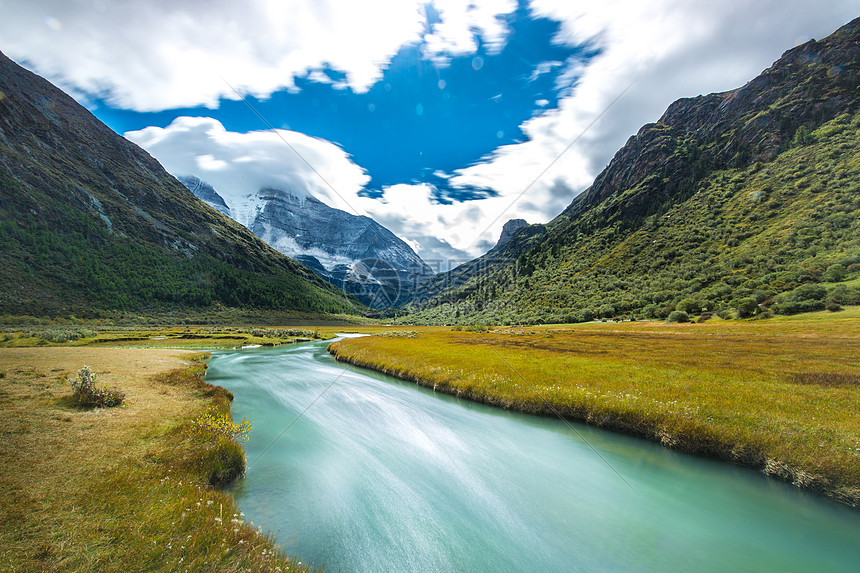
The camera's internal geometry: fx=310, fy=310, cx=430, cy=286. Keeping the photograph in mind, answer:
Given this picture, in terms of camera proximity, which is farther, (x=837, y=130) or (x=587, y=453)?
(x=837, y=130)

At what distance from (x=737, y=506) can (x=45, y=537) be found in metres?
21.8

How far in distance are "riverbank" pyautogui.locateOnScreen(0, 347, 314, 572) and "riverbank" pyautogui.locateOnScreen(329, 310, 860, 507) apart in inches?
757

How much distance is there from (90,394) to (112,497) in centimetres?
1257

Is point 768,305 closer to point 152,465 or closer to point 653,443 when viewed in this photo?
point 653,443

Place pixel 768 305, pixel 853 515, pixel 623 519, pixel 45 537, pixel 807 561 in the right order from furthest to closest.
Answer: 1. pixel 768 305
2. pixel 623 519
3. pixel 853 515
4. pixel 807 561
5. pixel 45 537

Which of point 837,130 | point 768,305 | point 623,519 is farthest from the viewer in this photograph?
point 837,130

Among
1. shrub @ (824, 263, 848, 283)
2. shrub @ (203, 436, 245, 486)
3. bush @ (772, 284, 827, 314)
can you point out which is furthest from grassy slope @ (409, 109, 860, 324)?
shrub @ (203, 436, 245, 486)

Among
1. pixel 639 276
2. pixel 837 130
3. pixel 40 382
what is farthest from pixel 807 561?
pixel 837 130

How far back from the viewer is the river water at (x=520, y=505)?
408 inches

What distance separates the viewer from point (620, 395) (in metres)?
21.3

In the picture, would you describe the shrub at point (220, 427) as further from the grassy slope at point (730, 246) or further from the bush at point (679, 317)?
the bush at point (679, 317)

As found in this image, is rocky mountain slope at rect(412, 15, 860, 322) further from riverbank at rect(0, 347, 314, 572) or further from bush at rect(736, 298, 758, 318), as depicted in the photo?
riverbank at rect(0, 347, 314, 572)

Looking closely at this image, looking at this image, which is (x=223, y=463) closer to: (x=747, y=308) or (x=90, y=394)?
(x=90, y=394)

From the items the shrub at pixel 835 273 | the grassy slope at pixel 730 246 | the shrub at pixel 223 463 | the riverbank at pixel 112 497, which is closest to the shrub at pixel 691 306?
the grassy slope at pixel 730 246
